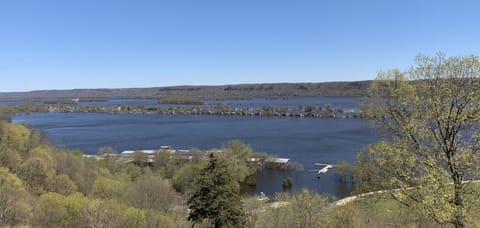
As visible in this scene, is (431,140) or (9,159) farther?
(9,159)

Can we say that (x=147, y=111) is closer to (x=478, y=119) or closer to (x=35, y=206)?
(x=35, y=206)

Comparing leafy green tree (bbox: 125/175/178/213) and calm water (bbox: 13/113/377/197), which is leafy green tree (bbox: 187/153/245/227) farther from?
calm water (bbox: 13/113/377/197)

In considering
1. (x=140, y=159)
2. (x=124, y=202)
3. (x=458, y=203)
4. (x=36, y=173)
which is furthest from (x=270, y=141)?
(x=458, y=203)

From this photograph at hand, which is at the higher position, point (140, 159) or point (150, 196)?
point (150, 196)

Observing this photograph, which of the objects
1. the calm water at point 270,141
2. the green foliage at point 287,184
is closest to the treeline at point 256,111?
the calm water at point 270,141

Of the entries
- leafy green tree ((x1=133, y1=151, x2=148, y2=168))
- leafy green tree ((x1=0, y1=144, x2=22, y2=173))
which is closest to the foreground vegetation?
leafy green tree ((x1=0, y1=144, x2=22, y2=173))

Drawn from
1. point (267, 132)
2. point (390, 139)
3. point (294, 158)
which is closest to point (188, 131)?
point (267, 132)

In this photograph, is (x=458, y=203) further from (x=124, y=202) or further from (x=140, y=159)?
(x=140, y=159)
